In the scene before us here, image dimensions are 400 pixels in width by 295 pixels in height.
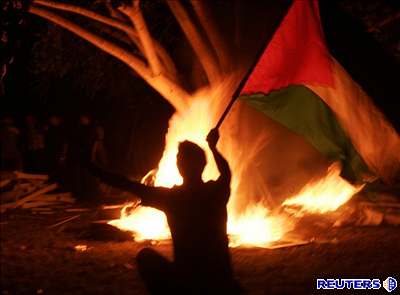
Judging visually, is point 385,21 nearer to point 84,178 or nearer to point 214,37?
point 214,37

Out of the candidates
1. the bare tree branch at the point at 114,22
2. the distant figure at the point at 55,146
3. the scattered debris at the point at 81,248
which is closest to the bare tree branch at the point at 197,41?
the bare tree branch at the point at 114,22

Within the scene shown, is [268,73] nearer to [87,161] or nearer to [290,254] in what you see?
[290,254]

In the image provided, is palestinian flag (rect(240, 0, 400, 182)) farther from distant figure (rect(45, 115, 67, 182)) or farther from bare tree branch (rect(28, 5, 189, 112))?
distant figure (rect(45, 115, 67, 182))

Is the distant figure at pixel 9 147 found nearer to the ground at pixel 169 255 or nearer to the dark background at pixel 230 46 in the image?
the dark background at pixel 230 46

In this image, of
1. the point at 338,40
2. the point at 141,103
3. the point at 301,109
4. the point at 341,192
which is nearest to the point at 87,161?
the point at 301,109

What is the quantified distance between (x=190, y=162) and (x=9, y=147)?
476 inches

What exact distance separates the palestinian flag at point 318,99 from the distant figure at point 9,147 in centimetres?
803

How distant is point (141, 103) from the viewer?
23312 mm

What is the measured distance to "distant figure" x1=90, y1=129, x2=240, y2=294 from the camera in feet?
13.8

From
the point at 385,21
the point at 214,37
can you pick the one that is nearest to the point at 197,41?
the point at 214,37

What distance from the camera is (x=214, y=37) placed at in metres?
11.1

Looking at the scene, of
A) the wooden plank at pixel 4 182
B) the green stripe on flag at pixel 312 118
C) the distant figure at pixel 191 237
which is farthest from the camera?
the wooden plank at pixel 4 182

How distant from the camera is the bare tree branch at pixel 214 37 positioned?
10977 mm

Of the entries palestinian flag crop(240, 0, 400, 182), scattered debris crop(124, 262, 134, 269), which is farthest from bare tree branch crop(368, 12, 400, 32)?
Answer: scattered debris crop(124, 262, 134, 269)
